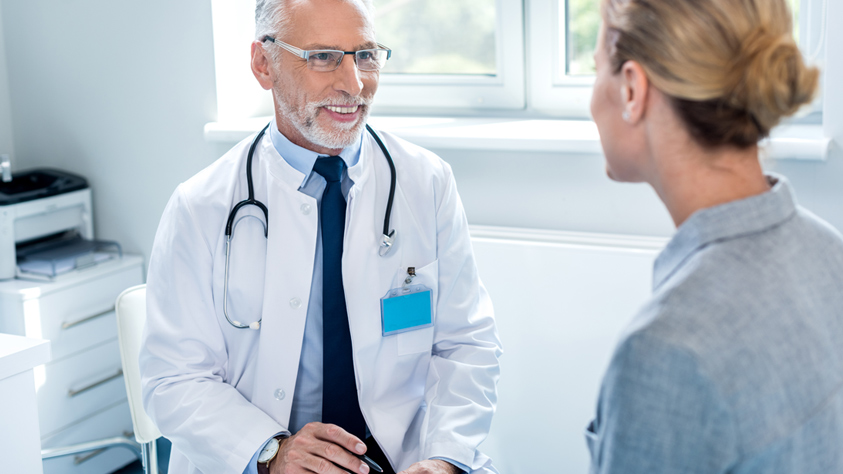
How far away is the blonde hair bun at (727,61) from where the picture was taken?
74cm

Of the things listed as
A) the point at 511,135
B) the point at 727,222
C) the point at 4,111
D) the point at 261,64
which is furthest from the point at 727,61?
the point at 4,111

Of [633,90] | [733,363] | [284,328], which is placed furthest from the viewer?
[284,328]

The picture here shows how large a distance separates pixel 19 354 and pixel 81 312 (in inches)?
35.9

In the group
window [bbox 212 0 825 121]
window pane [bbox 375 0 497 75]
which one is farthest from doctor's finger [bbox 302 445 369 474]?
window pane [bbox 375 0 497 75]

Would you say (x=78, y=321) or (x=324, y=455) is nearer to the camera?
(x=324, y=455)

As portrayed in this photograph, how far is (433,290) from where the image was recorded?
1.55 meters

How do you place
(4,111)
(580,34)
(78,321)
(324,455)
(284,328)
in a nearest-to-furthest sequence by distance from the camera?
(324,455)
(284,328)
(580,34)
(78,321)
(4,111)

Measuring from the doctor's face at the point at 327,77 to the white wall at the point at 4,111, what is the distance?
165 cm

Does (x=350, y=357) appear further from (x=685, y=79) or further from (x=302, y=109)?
(x=685, y=79)

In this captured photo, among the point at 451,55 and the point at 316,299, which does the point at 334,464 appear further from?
the point at 451,55

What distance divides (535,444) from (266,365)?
891 millimetres

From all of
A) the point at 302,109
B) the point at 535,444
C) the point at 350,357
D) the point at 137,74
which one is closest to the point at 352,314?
the point at 350,357

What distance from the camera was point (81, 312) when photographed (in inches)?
93.4

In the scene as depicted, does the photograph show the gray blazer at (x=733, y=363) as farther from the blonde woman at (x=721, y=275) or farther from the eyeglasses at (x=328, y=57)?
the eyeglasses at (x=328, y=57)
